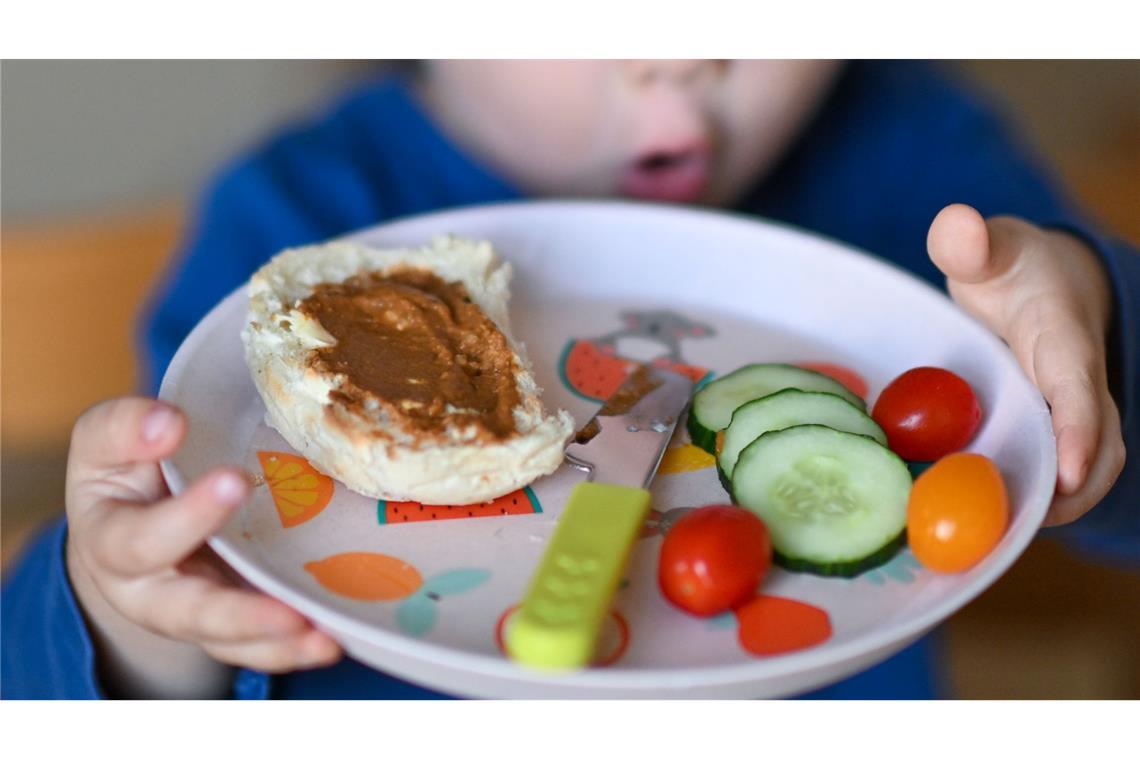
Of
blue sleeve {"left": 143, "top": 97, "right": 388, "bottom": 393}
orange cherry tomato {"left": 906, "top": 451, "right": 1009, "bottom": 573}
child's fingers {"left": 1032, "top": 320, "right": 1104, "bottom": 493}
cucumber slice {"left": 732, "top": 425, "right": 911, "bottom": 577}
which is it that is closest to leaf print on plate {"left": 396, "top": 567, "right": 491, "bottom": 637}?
cucumber slice {"left": 732, "top": 425, "right": 911, "bottom": 577}

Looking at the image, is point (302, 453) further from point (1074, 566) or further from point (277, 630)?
point (1074, 566)

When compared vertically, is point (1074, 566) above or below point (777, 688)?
below

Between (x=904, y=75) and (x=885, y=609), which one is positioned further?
(x=904, y=75)

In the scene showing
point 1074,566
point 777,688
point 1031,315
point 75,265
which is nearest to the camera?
point 777,688

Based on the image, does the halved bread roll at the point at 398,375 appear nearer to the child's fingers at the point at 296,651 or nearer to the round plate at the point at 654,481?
the round plate at the point at 654,481

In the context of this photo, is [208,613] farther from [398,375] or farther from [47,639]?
[47,639]

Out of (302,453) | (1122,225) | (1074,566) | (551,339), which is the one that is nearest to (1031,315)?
(551,339)
